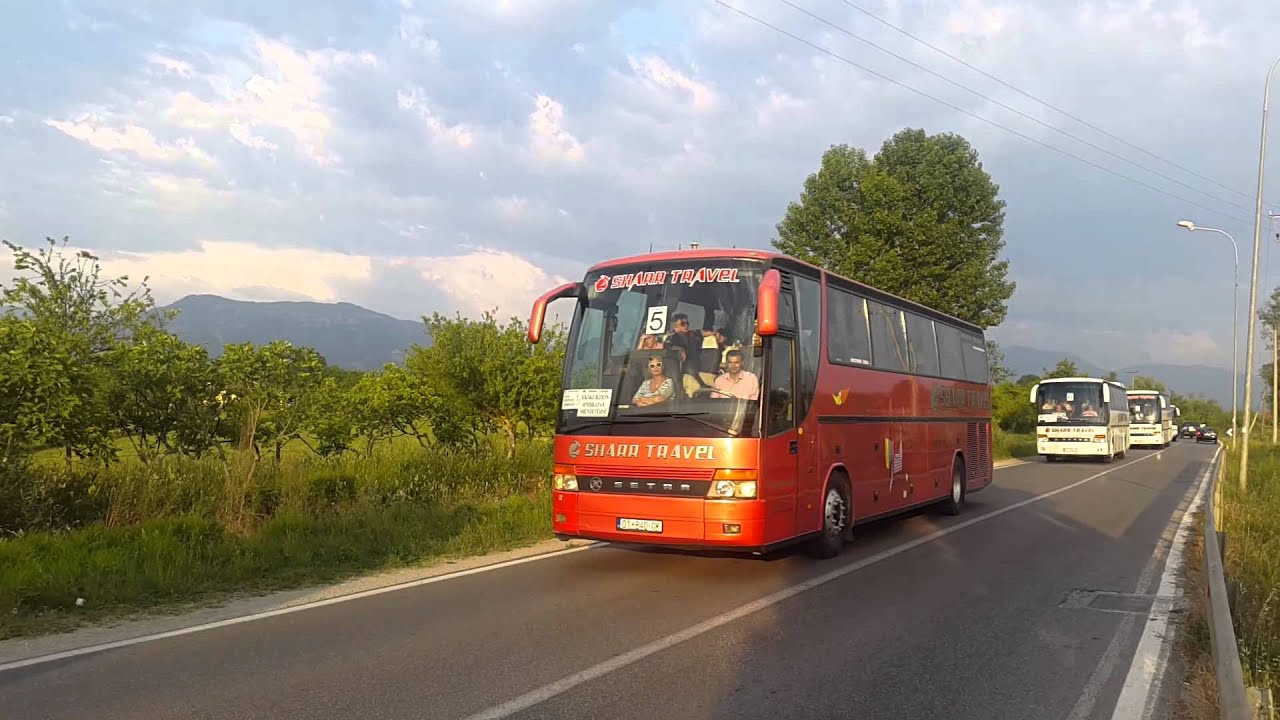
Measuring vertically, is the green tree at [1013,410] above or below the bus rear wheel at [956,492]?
above

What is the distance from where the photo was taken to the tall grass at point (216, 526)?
25.5ft

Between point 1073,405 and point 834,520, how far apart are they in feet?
85.8

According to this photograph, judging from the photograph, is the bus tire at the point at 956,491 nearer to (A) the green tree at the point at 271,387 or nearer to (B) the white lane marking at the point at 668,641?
(B) the white lane marking at the point at 668,641

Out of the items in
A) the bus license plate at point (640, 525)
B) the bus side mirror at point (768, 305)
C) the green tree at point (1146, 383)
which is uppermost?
the green tree at point (1146, 383)

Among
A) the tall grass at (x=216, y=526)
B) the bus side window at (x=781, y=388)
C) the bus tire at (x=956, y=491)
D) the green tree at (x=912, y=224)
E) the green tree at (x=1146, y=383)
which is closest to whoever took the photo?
the tall grass at (x=216, y=526)

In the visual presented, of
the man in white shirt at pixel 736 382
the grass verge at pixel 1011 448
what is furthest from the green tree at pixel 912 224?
the man in white shirt at pixel 736 382

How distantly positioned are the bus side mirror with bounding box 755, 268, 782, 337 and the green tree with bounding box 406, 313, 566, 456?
988 cm

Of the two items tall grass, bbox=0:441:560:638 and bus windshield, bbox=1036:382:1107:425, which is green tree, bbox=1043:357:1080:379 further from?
tall grass, bbox=0:441:560:638

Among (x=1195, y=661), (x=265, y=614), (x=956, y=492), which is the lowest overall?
(x=265, y=614)

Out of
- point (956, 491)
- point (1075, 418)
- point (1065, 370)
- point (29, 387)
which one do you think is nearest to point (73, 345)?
point (29, 387)

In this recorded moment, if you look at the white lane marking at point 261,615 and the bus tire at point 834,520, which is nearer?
the white lane marking at point 261,615

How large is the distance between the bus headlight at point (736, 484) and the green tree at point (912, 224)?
2183 centimetres

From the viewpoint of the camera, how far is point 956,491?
15.6 metres

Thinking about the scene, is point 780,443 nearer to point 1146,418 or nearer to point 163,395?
point 163,395
